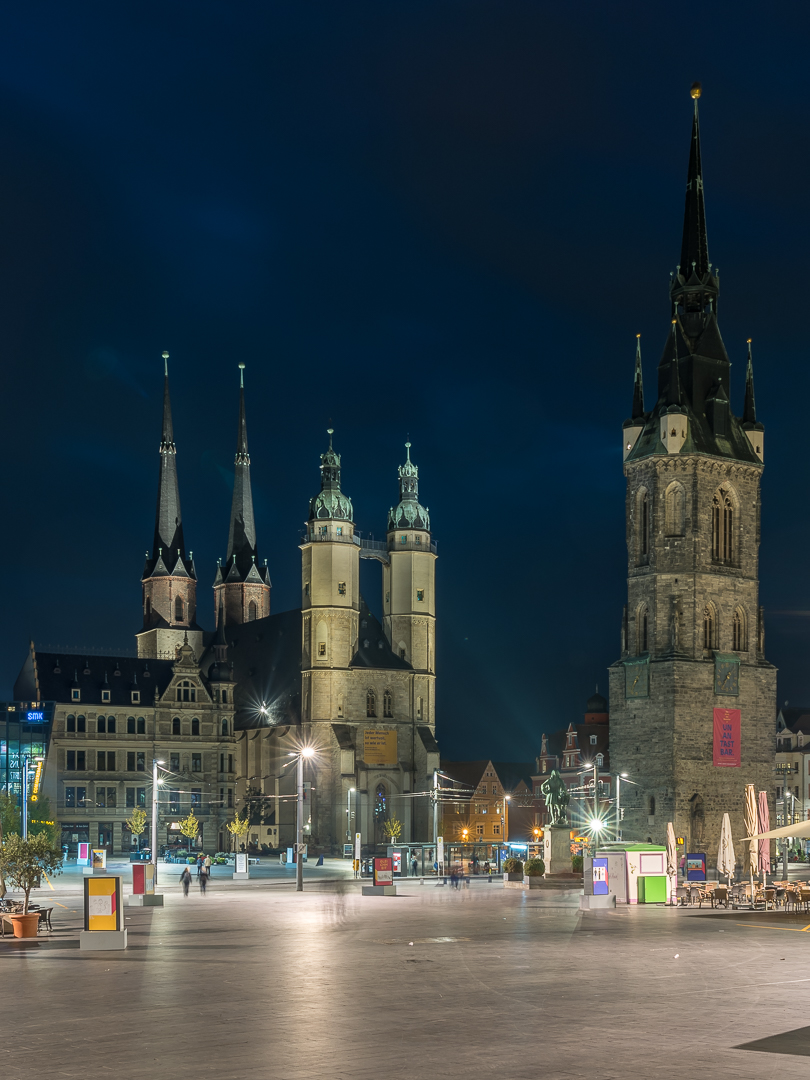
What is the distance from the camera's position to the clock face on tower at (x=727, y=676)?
297 feet

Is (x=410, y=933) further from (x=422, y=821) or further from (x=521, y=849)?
(x=422, y=821)

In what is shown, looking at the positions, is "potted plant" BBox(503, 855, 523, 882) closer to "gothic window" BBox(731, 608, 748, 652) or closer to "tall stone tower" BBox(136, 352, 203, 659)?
"gothic window" BBox(731, 608, 748, 652)

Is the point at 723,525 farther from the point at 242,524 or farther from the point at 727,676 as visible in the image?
the point at 242,524

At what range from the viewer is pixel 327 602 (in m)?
114

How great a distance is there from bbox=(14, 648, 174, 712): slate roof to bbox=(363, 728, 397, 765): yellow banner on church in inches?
674

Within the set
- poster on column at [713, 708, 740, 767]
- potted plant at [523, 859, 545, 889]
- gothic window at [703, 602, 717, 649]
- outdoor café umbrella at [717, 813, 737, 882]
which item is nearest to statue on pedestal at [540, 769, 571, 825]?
potted plant at [523, 859, 545, 889]

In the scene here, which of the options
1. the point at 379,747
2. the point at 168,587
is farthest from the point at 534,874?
the point at 168,587

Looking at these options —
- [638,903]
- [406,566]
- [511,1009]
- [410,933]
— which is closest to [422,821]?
[406,566]

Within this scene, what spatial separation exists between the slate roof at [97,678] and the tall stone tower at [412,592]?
18.9 m

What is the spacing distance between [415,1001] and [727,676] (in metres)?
73.2

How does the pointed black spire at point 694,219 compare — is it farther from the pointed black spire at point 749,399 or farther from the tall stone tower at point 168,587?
the tall stone tower at point 168,587

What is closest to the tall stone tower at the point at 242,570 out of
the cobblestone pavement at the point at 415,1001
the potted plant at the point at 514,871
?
the potted plant at the point at 514,871

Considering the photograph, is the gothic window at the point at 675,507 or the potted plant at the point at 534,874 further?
the gothic window at the point at 675,507

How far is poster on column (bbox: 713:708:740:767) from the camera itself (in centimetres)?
8969
